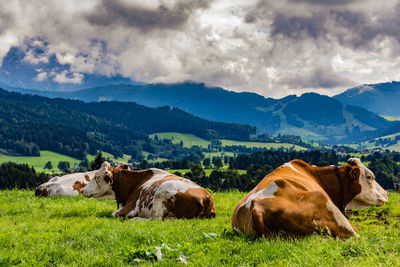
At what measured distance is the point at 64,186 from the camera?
67.1 ft

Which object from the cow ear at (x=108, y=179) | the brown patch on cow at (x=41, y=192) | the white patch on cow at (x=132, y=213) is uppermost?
the cow ear at (x=108, y=179)

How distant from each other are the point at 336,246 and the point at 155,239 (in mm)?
3651

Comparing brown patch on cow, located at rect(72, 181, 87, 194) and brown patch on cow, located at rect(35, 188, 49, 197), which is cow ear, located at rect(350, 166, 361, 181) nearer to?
brown patch on cow, located at rect(72, 181, 87, 194)

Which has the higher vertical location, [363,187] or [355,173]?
[355,173]

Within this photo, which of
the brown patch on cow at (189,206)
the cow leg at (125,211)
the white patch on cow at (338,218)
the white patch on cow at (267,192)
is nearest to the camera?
the white patch on cow at (338,218)

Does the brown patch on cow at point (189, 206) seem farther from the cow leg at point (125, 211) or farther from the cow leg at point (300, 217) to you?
the cow leg at point (300, 217)

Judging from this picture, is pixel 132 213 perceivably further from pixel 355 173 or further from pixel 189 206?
pixel 355 173

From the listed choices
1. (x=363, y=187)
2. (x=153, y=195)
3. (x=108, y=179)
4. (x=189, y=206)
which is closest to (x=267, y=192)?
(x=189, y=206)

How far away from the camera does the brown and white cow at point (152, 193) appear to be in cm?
1153

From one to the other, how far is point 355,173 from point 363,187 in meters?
0.59

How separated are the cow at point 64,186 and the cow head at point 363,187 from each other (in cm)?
1549

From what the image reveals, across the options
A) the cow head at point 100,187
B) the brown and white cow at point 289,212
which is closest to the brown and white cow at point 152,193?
the cow head at point 100,187

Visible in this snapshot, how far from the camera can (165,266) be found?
5754 mm

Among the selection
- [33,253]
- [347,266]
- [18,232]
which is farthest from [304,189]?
[18,232]
